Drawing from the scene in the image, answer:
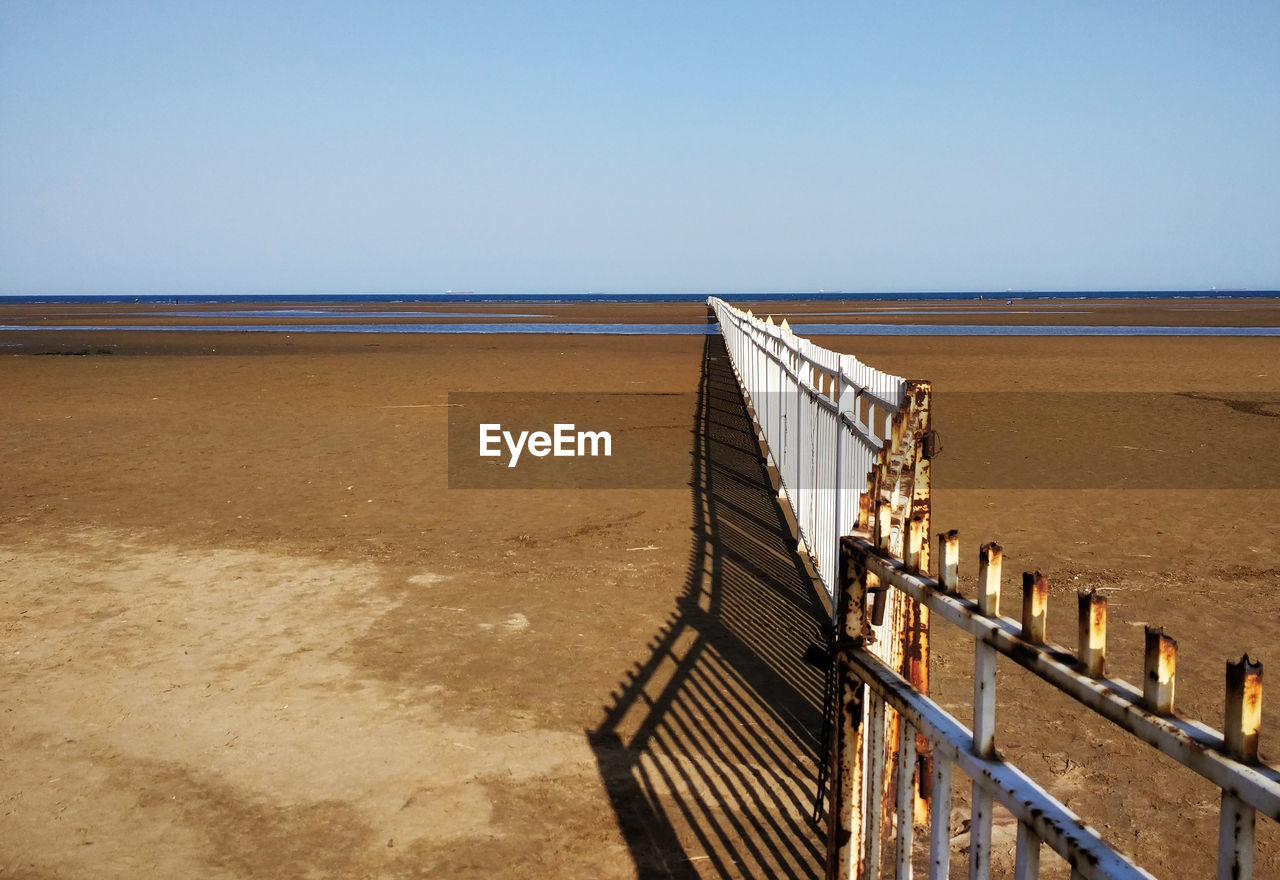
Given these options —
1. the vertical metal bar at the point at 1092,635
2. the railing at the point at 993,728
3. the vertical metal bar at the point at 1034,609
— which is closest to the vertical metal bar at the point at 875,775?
the railing at the point at 993,728

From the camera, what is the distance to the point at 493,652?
6238 millimetres

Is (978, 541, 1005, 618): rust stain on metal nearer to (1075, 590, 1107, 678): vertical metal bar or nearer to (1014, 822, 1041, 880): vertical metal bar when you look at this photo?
(1075, 590, 1107, 678): vertical metal bar

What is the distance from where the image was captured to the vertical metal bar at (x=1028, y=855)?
A: 2158 millimetres

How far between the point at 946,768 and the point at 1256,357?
31970mm

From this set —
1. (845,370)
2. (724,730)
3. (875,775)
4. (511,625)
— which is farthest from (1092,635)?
(845,370)

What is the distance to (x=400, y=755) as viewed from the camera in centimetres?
486

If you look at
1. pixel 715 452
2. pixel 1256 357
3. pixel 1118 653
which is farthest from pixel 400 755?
pixel 1256 357

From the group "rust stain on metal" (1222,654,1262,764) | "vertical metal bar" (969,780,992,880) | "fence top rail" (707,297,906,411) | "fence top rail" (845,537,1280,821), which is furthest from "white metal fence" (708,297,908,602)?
"rust stain on metal" (1222,654,1262,764)

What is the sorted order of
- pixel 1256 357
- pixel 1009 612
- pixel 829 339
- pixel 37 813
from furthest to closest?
pixel 829 339 → pixel 1256 357 → pixel 1009 612 → pixel 37 813

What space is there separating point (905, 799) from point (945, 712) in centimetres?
26

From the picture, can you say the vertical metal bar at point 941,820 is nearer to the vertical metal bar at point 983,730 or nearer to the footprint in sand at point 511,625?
the vertical metal bar at point 983,730

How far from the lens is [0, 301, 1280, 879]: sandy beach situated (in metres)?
4.18

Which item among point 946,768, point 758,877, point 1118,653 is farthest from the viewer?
point 1118,653

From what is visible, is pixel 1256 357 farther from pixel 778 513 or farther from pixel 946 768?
pixel 946 768
